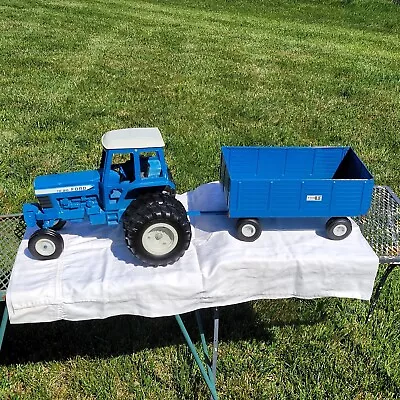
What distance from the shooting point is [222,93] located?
9898mm

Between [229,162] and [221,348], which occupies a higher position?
[229,162]

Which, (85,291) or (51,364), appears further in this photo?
(51,364)

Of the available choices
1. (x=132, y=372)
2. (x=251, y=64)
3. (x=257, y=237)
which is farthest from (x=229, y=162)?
(x=251, y=64)

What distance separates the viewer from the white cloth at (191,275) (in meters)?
3.02

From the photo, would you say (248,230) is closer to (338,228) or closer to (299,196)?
(299,196)

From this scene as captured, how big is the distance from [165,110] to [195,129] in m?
1.02

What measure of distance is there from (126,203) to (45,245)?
60 centimetres

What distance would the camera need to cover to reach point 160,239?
10.6 feet

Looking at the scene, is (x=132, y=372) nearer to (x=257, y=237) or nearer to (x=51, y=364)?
(x=51, y=364)

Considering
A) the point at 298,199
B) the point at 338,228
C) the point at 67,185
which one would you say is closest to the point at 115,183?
the point at 67,185

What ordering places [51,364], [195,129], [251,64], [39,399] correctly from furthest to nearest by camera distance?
[251,64], [195,129], [51,364], [39,399]

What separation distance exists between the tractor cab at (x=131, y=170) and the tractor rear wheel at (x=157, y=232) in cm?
22

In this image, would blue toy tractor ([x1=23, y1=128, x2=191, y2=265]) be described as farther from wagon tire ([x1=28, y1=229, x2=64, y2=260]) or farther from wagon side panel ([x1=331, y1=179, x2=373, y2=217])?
wagon side panel ([x1=331, y1=179, x2=373, y2=217])

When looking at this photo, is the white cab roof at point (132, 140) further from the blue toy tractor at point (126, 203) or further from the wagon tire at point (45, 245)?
the wagon tire at point (45, 245)
